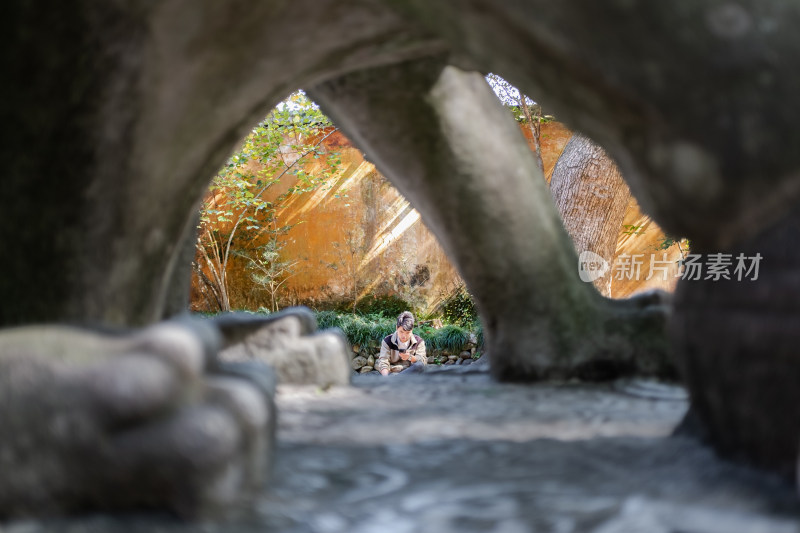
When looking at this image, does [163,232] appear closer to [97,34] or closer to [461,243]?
[97,34]

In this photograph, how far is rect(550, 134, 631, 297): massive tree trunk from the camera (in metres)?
Result: 4.98

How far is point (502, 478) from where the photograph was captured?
1.20 metres

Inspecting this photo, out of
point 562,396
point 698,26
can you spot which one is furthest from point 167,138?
point 562,396

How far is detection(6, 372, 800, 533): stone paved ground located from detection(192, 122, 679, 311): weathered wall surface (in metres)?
9.73

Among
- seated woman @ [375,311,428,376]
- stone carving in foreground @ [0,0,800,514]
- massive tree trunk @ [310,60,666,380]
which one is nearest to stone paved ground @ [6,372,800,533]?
stone carving in foreground @ [0,0,800,514]

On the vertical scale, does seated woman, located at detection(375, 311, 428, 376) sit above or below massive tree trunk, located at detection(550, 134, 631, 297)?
below

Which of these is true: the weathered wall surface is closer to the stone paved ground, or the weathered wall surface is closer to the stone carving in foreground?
the stone paved ground

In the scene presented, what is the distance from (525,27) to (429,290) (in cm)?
1044

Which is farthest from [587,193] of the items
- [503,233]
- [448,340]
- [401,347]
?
[448,340]

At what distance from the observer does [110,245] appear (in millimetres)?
1325

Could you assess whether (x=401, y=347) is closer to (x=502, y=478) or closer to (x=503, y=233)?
(x=503, y=233)

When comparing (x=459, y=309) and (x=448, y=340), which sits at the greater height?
(x=459, y=309)

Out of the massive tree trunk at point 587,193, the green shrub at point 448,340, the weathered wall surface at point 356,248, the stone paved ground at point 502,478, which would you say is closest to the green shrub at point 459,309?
the weathered wall surface at point 356,248

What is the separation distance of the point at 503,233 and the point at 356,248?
953 centimetres
